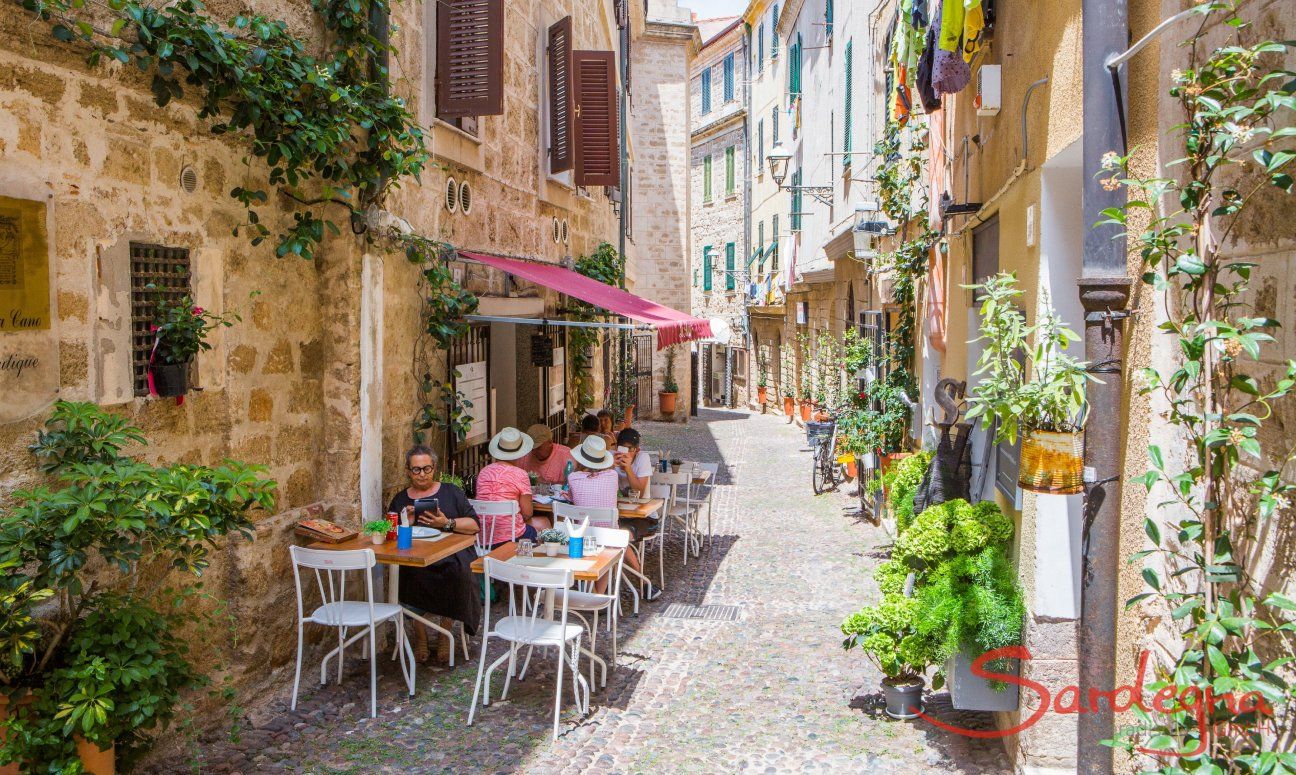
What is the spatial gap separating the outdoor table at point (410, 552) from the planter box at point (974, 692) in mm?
2894

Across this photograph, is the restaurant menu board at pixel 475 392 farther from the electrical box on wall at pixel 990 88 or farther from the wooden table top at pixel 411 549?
the electrical box on wall at pixel 990 88

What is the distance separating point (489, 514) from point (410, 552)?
1.23 m

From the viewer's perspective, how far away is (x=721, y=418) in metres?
26.3

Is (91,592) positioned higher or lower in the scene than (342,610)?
higher

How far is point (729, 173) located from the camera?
31672 millimetres

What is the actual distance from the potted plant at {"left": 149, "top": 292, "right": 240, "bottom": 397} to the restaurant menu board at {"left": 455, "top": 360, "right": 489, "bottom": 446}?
325 cm

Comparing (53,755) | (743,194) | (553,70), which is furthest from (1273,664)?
(743,194)

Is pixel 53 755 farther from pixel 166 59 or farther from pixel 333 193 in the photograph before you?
pixel 333 193

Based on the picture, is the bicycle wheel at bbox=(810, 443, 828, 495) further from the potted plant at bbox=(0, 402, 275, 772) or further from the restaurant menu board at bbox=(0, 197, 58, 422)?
the restaurant menu board at bbox=(0, 197, 58, 422)

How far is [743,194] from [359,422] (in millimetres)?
25300

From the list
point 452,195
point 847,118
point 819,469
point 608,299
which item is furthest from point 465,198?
point 847,118

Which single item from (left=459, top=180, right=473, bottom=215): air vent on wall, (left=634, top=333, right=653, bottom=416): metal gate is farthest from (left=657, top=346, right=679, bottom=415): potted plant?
(left=459, top=180, right=473, bottom=215): air vent on wall

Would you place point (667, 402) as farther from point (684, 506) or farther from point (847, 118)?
point (684, 506)

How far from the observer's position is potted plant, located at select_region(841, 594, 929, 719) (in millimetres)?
5168
